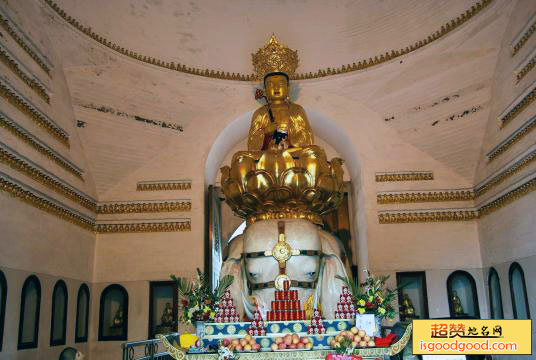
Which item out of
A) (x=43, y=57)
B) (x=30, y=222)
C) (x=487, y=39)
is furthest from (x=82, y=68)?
(x=487, y=39)

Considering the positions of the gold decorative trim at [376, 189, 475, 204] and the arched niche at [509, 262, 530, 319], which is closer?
the arched niche at [509, 262, 530, 319]

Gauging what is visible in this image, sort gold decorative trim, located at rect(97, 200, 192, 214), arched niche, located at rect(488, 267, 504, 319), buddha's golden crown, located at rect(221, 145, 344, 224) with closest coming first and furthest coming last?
buddha's golden crown, located at rect(221, 145, 344, 224), arched niche, located at rect(488, 267, 504, 319), gold decorative trim, located at rect(97, 200, 192, 214)

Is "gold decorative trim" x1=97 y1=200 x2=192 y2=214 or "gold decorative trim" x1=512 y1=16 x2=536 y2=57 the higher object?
"gold decorative trim" x1=512 y1=16 x2=536 y2=57

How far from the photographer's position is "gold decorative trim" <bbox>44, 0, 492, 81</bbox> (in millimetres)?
7672

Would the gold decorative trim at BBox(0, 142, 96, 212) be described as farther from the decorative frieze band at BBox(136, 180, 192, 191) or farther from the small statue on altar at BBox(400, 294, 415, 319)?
the small statue on altar at BBox(400, 294, 415, 319)

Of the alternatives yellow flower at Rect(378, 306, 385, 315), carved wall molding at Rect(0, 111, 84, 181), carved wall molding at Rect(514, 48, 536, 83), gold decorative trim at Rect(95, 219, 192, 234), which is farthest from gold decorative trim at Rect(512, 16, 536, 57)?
carved wall molding at Rect(0, 111, 84, 181)

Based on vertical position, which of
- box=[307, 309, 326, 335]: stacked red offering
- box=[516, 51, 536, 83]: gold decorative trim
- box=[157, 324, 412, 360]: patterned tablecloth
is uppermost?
box=[516, 51, 536, 83]: gold decorative trim

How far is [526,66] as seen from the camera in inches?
264

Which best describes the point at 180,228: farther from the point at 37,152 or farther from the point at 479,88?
the point at 479,88

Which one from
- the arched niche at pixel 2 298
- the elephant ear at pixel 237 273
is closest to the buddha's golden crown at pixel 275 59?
the elephant ear at pixel 237 273

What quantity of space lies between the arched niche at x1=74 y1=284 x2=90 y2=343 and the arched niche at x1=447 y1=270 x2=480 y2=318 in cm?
553

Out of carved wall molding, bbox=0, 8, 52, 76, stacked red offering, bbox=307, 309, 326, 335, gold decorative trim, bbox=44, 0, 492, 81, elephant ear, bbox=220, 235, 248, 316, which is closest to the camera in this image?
Answer: stacked red offering, bbox=307, 309, 326, 335

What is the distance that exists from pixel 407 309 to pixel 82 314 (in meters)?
4.92

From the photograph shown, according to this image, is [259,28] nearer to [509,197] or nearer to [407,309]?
[509,197]
